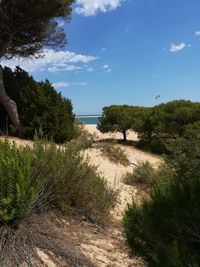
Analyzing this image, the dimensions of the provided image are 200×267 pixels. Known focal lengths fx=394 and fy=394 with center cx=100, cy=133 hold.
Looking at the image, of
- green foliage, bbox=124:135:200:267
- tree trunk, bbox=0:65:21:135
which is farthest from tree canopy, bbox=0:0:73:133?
green foliage, bbox=124:135:200:267

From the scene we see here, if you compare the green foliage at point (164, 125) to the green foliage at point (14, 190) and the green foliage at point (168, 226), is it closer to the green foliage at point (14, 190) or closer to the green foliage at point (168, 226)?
the green foliage at point (14, 190)

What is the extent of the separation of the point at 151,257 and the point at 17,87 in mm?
10500

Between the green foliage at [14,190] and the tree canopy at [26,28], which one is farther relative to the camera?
the tree canopy at [26,28]

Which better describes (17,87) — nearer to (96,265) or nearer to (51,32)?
(51,32)

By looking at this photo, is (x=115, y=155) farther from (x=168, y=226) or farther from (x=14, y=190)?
(x=168, y=226)

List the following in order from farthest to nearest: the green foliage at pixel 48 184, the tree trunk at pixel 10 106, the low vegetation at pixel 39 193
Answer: the tree trunk at pixel 10 106, the green foliage at pixel 48 184, the low vegetation at pixel 39 193

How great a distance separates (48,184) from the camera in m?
5.02

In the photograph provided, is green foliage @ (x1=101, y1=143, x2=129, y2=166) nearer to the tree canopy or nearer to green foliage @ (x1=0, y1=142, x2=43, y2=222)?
the tree canopy

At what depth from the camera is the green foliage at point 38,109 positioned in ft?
38.3

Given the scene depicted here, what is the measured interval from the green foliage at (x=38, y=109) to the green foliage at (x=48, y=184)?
5.84 metres

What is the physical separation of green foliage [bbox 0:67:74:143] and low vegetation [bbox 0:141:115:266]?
584cm

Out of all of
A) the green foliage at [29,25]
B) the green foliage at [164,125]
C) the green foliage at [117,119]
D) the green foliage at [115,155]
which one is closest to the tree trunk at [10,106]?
the green foliage at [29,25]

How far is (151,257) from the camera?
2629 mm

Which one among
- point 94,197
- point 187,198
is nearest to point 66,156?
point 94,197
